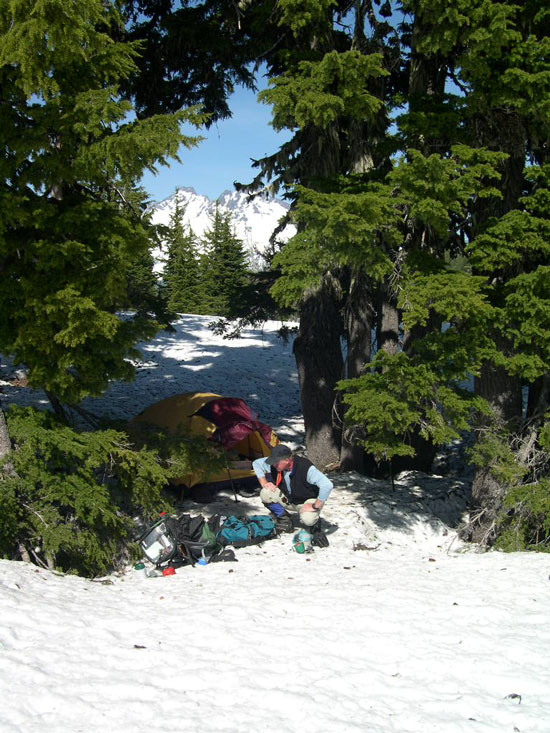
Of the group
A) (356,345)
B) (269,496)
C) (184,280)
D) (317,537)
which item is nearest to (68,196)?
(269,496)

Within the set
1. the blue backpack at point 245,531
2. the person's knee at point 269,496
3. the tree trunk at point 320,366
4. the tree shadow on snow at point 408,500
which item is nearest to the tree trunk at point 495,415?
the tree shadow on snow at point 408,500

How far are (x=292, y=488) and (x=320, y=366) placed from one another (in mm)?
4029

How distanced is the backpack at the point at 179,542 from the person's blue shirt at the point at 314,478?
47.5 inches

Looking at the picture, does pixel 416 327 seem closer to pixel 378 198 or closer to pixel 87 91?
pixel 378 198

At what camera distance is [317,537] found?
27.7ft

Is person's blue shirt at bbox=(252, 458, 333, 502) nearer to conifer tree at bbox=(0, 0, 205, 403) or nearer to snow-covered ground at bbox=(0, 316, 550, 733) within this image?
snow-covered ground at bbox=(0, 316, 550, 733)

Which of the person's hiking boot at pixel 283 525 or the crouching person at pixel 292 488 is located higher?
the crouching person at pixel 292 488

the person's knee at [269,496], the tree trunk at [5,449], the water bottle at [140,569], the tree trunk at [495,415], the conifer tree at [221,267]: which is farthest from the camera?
the conifer tree at [221,267]

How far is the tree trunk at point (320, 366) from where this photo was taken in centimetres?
1200

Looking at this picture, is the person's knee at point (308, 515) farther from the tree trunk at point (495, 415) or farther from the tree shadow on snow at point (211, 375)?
the tree shadow on snow at point (211, 375)

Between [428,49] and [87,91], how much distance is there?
197 inches

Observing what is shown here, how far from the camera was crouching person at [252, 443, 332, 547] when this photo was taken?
8281 millimetres

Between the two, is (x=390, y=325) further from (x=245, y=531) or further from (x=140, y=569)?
(x=140, y=569)

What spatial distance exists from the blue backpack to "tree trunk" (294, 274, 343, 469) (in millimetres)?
3702
